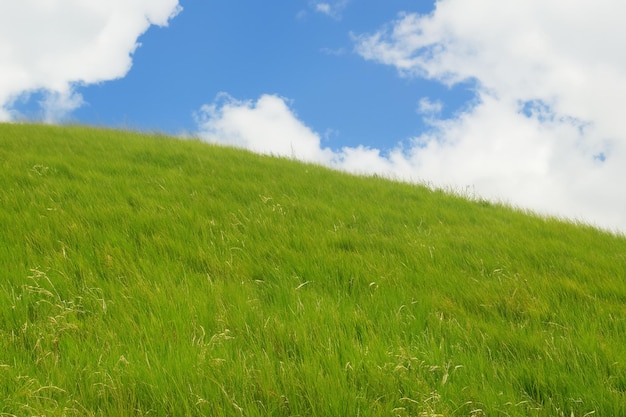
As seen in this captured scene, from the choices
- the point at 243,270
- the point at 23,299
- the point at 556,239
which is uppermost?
the point at 556,239

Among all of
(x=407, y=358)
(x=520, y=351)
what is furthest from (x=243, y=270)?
(x=520, y=351)

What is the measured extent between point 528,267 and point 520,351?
224 centimetres

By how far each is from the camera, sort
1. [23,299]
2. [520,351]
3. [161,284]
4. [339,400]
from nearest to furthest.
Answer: [339,400], [520,351], [23,299], [161,284]

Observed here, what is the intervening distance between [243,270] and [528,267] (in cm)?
302

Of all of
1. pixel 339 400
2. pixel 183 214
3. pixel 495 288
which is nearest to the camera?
pixel 339 400

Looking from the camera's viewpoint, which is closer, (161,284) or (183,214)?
(161,284)

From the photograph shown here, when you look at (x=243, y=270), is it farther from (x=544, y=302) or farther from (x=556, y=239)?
(x=556, y=239)

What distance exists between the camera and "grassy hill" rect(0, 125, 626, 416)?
2408mm

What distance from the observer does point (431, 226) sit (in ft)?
21.8

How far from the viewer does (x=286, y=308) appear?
3.43 metres

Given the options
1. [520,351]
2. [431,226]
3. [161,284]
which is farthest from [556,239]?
[161,284]

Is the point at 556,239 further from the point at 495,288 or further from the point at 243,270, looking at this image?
the point at 243,270

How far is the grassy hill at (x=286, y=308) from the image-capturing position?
7.90 feet

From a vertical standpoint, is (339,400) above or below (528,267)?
below
